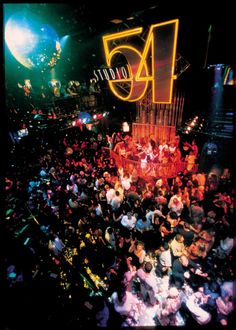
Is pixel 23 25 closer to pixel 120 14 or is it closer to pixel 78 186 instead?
pixel 120 14

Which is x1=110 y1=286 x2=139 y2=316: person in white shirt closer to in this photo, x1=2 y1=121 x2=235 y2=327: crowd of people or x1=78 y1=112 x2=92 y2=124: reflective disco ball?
x1=2 y1=121 x2=235 y2=327: crowd of people

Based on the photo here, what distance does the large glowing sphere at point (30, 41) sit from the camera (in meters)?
5.65

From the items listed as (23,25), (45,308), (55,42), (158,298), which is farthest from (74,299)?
(55,42)

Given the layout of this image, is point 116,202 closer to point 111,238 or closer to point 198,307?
point 111,238

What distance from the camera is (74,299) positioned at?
462 cm

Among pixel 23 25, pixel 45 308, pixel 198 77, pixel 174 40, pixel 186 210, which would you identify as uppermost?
pixel 23 25

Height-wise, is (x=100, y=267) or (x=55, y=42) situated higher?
(x=55, y=42)

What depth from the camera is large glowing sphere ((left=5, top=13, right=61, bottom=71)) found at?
5.65 meters

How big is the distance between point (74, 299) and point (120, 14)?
23.9 feet

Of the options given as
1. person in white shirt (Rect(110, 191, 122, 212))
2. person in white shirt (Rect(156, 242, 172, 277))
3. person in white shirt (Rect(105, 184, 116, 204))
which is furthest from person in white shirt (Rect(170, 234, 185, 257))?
person in white shirt (Rect(105, 184, 116, 204))

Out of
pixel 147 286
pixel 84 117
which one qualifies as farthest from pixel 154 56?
pixel 147 286

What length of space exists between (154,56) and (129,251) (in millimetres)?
7911

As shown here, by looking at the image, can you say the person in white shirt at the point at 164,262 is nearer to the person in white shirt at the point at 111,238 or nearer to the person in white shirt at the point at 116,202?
the person in white shirt at the point at 111,238

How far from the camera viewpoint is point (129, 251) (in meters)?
5.89
